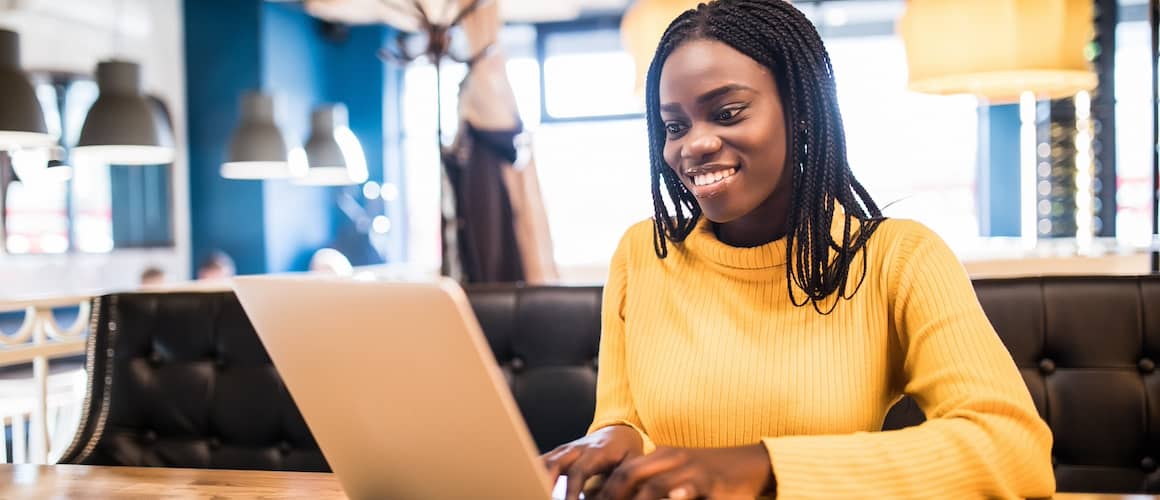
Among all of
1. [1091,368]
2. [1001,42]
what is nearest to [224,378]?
[1091,368]

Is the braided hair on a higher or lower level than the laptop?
higher

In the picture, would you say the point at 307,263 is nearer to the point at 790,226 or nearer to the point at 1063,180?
the point at 1063,180

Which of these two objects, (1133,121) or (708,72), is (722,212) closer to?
(708,72)

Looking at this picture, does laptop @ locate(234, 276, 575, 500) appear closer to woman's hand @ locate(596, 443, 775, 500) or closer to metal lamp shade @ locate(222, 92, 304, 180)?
woman's hand @ locate(596, 443, 775, 500)

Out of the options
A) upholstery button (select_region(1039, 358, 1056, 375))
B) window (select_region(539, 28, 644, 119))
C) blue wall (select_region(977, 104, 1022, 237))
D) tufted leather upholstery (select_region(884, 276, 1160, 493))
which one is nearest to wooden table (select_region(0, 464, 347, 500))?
tufted leather upholstery (select_region(884, 276, 1160, 493))

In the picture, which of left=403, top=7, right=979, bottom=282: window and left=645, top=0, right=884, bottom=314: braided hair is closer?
left=645, top=0, right=884, bottom=314: braided hair

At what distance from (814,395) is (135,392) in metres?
1.31

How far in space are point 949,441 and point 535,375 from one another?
0.90 metres

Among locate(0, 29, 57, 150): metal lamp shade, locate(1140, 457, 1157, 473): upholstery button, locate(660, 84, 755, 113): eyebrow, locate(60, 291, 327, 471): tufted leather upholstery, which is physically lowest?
locate(1140, 457, 1157, 473): upholstery button

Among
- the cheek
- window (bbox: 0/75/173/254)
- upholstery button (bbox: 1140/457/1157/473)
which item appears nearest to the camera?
the cheek

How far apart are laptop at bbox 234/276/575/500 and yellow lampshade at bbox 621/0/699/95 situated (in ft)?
5.73

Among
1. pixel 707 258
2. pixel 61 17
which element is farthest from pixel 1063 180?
pixel 61 17

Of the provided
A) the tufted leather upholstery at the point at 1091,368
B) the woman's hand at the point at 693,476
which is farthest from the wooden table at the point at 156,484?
the tufted leather upholstery at the point at 1091,368

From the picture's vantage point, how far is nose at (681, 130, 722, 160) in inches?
39.4
